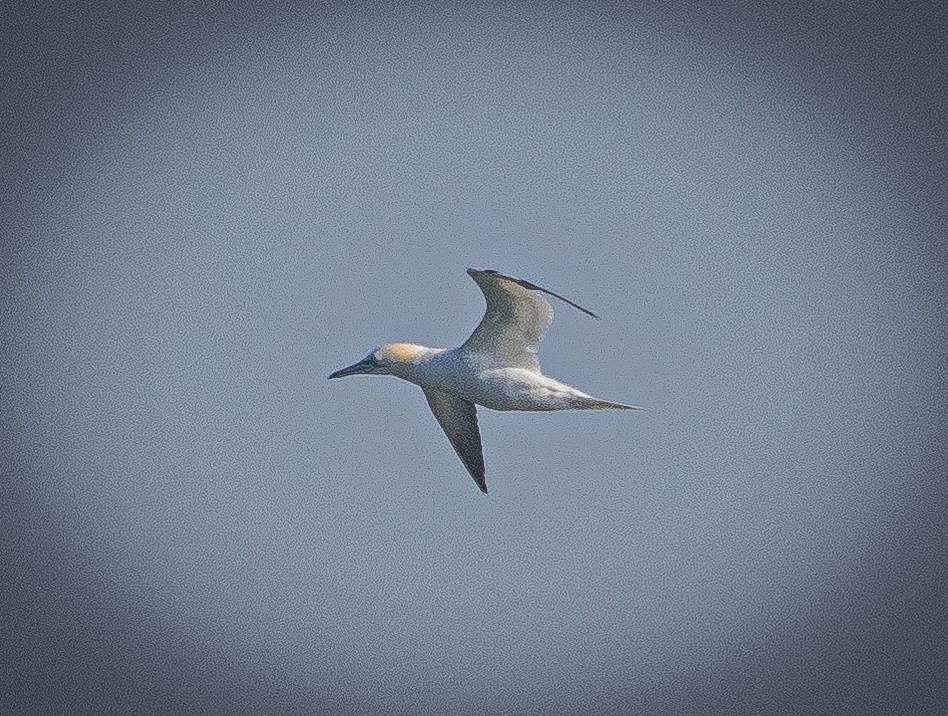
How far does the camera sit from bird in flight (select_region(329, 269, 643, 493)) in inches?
476

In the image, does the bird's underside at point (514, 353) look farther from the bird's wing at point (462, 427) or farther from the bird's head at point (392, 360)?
the bird's wing at point (462, 427)

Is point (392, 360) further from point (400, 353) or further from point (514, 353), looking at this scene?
point (514, 353)

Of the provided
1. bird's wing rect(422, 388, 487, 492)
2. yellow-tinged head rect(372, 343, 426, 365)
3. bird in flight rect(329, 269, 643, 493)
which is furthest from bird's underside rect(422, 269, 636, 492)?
bird's wing rect(422, 388, 487, 492)

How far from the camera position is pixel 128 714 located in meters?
40.4

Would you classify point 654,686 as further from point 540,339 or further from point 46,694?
point 540,339

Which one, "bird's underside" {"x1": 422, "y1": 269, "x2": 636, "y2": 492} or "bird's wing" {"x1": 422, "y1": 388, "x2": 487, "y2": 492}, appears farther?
"bird's wing" {"x1": 422, "y1": 388, "x2": 487, "y2": 492}

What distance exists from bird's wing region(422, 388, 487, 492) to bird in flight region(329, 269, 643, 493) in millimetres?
767

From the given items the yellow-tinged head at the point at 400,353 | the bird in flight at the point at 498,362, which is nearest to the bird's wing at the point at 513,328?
the bird in flight at the point at 498,362

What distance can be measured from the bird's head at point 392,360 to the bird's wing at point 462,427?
0.72 m

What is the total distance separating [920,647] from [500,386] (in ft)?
115

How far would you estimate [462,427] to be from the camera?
45.2ft

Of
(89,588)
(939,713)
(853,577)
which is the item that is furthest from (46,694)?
(853,577)

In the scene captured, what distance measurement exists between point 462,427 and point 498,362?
61.8 inches

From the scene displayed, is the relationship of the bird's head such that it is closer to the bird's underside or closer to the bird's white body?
the bird's white body
